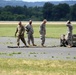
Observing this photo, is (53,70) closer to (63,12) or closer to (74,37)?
(74,37)

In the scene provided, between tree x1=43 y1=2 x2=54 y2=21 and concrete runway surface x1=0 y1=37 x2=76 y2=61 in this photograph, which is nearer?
concrete runway surface x1=0 y1=37 x2=76 y2=61

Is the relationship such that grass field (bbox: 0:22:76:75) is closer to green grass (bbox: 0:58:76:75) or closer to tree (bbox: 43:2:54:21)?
green grass (bbox: 0:58:76:75)

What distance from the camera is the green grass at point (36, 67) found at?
16438mm

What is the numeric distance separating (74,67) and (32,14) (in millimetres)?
134444

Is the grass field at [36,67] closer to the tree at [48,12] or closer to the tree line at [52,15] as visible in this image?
the tree line at [52,15]

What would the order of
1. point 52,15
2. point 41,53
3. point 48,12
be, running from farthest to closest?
point 48,12
point 52,15
point 41,53

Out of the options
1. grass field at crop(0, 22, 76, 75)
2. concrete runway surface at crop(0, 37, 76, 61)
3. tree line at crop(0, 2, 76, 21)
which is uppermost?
grass field at crop(0, 22, 76, 75)

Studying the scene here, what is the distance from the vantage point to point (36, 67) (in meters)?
17.9

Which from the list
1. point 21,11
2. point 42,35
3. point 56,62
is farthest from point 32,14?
point 56,62

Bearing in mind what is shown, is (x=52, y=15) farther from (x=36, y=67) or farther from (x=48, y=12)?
(x=36, y=67)

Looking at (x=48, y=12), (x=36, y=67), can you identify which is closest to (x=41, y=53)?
(x=36, y=67)

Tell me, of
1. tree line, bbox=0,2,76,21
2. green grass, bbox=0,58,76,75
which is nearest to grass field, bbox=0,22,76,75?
green grass, bbox=0,58,76,75


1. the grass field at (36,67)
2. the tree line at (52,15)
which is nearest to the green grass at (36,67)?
the grass field at (36,67)

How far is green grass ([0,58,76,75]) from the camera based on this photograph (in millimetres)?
16438
